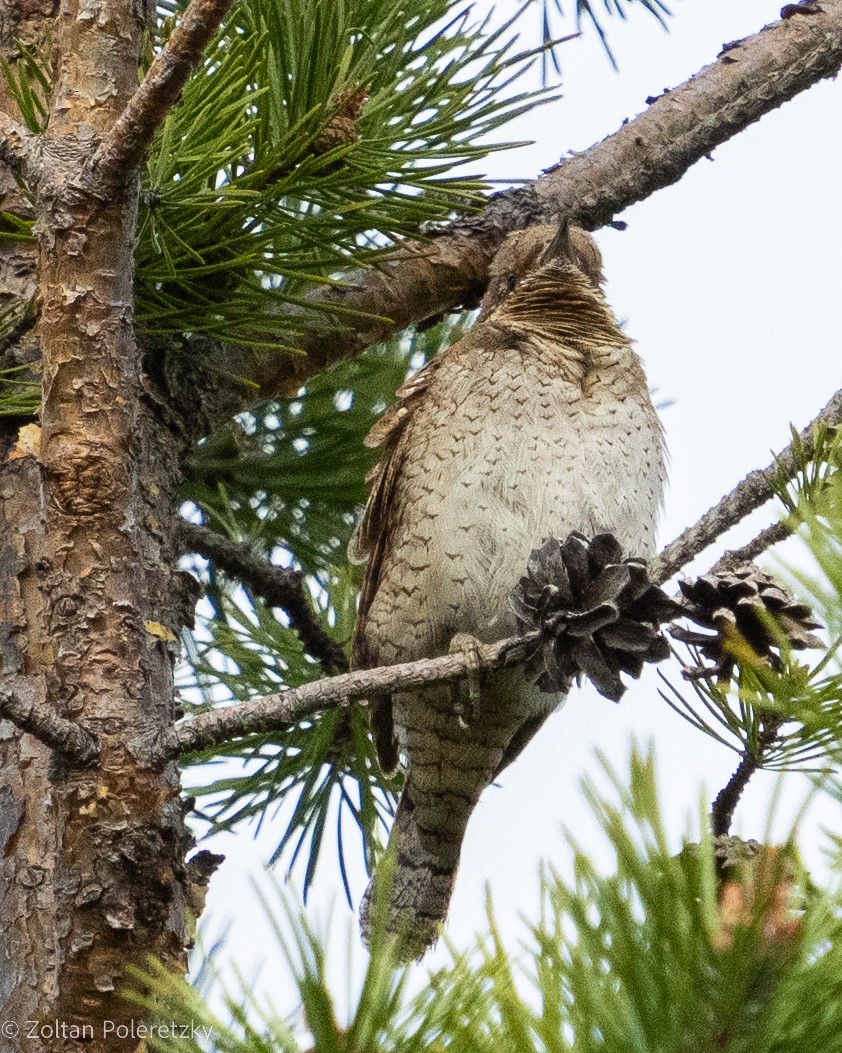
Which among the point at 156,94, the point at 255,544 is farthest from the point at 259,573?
the point at 156,94

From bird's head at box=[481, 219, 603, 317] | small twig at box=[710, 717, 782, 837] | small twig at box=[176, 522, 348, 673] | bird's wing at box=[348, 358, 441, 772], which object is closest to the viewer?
small twig at box=[710, 717, 782, 837]

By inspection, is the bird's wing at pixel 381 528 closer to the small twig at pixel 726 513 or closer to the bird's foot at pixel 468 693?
the bird's foot at pixel 468 693

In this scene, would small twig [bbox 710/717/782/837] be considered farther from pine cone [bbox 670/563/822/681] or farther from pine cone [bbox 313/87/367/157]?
pine cone [bbox 313/87/367/157]

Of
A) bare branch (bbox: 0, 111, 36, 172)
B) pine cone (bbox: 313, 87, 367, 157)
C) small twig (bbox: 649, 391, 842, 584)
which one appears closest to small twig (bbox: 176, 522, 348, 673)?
pine cone (bbox: 313, 87, 367, 157)

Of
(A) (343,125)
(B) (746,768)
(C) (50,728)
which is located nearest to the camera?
(B) (746,768)

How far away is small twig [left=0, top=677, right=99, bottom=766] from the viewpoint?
4.15 ft

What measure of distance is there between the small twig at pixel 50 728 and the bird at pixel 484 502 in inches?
35.9

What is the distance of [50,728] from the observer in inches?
53.6

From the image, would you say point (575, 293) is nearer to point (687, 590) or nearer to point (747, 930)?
point (687, 590)

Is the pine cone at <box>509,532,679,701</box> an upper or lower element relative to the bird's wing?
lower

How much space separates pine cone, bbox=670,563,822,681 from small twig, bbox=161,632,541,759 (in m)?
0.27

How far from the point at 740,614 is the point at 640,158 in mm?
1595

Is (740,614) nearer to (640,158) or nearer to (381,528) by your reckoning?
(381,528)

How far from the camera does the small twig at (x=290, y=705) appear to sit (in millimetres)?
1429
